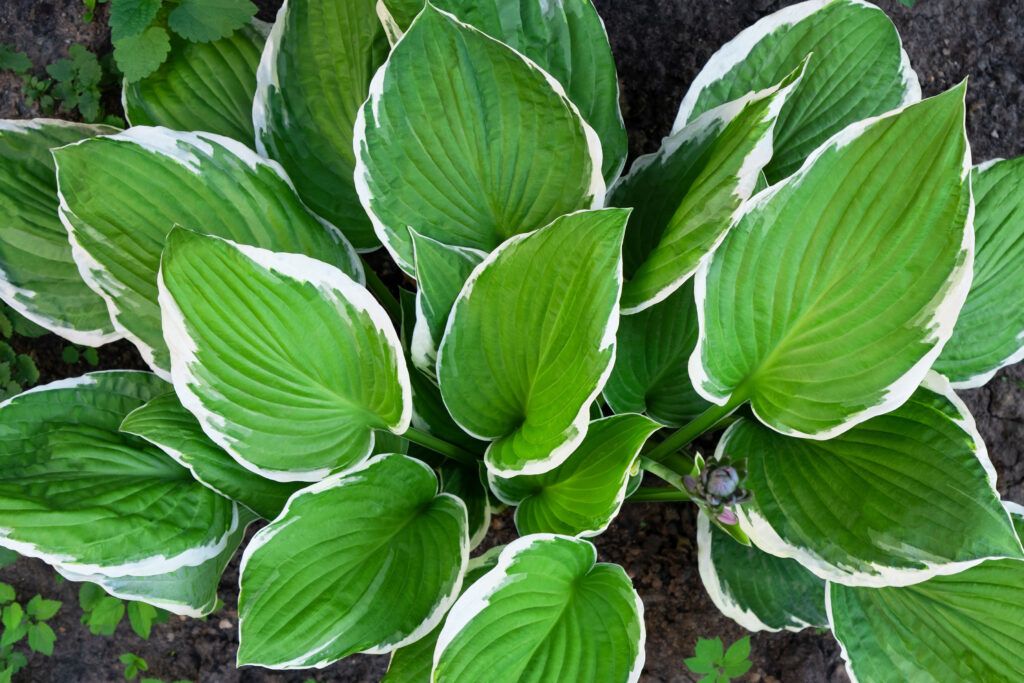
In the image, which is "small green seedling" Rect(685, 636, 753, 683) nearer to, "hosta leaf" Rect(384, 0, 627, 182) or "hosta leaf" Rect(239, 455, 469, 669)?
"hosta leaf" Rect(239, 455, 469, 669)

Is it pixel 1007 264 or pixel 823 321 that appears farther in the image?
pixel 1007 264

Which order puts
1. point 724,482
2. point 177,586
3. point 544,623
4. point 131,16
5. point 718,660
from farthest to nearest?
point 718,660
point 131,16
point 177,586
point 544,623
point 724,482

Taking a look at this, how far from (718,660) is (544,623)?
0.47 metres

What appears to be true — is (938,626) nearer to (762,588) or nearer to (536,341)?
(762,588)

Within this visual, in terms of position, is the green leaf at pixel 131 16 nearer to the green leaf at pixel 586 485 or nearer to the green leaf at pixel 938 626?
the green leaf at pixel 586 485

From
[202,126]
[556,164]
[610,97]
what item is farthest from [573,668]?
[202,126]

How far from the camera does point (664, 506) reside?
133 cm

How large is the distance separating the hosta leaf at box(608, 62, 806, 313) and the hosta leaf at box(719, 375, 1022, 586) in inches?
10.3

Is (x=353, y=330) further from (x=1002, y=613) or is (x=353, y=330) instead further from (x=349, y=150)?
(x=1002, y=613)

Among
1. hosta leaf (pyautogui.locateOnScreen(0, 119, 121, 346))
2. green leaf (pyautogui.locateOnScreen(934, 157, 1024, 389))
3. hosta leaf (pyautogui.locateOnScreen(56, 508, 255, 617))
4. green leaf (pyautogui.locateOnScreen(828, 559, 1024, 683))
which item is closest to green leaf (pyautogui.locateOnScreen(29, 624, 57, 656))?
hosta leaf (pyautogui.locateOnScreen(56, 508, 255, 617))

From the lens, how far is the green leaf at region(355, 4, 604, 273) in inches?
36.7

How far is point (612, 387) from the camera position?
112cm

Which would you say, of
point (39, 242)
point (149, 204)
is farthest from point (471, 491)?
point (39, 242)

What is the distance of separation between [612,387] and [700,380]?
239 mm
